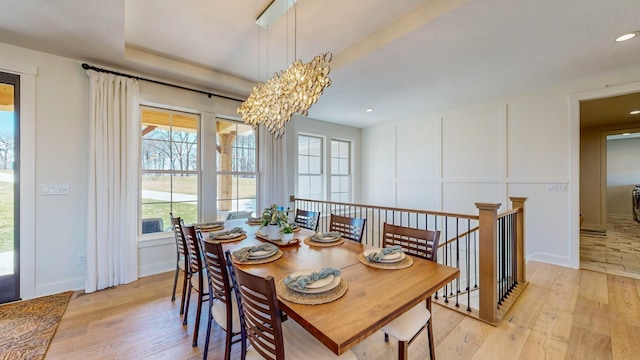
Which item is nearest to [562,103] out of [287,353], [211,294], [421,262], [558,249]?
[558,249]

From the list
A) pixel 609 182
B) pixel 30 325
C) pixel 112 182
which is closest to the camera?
pixel 30 325

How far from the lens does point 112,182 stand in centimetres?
302

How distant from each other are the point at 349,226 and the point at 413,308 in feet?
3.37

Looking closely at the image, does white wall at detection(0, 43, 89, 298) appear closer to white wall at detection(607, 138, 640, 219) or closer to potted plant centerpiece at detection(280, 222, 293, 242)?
potted plant centerpiece at detection(280, 222, 293, 242)

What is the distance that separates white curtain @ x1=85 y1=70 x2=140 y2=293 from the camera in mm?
2910

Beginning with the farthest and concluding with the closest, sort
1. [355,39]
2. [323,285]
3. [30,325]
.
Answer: [355,39], [30,325], [323,285]

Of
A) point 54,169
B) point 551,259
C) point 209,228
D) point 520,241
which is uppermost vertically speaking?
point 54,169

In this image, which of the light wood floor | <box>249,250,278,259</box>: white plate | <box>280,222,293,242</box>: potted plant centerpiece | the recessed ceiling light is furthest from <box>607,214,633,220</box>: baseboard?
<box>249,250,278,259</box>: white plate

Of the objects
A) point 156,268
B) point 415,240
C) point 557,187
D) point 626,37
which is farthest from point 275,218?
point 557,187

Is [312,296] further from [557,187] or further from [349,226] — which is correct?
[557,187]

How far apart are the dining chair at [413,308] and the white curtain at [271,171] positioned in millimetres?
2627

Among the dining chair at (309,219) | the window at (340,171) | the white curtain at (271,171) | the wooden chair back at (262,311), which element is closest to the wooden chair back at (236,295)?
the wooden chair back at (262,311)

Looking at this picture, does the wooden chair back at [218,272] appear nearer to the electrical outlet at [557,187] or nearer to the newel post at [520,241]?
the newel post at [520,241]

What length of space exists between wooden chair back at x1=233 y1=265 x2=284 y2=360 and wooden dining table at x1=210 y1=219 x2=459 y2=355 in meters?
0.08
